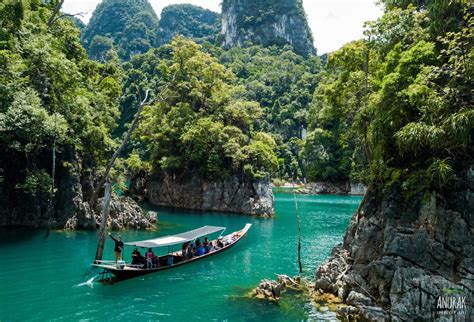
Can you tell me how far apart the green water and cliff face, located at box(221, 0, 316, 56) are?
5134 inches

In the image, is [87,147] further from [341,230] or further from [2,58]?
[341,230]

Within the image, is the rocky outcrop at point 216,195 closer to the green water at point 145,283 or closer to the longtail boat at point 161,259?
the green water at point 145,283

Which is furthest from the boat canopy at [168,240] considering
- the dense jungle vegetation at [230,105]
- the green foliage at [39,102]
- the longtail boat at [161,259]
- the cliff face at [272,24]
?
the cliff face at [272,24]

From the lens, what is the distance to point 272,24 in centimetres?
15062

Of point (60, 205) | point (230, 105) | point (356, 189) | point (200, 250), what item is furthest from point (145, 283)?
point (356, 189)

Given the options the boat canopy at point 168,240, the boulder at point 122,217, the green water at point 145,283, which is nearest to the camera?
the green water at point 145,283

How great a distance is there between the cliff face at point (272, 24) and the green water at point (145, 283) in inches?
5134

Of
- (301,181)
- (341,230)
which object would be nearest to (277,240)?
(341,230)

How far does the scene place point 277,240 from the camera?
3253cm

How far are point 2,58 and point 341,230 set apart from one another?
31282 mm

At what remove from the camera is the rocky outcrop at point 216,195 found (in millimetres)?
48625

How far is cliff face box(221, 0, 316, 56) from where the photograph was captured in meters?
151

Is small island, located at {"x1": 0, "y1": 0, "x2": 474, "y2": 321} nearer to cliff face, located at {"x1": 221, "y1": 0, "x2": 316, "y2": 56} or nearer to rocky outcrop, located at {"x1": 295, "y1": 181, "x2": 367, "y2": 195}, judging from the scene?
rocky outcrop, located at {"x1": 295, "y1": 181, "x2": 367, "y2": 195}

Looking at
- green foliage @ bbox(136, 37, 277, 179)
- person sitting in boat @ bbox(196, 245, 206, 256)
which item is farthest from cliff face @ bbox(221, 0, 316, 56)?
person sitting in boat @ bbox(196, 245, 206, 256)
